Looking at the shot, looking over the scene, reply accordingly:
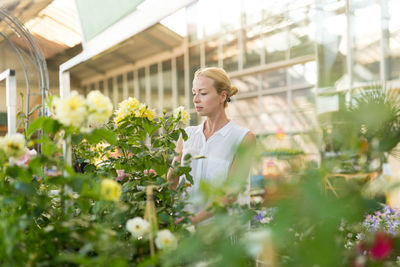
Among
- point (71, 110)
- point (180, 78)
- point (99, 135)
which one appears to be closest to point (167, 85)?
point (180, 78)

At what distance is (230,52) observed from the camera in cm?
659

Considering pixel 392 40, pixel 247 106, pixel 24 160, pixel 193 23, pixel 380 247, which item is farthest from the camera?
pixel 193 23

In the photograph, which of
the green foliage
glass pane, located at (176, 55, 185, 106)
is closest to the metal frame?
the green foliage

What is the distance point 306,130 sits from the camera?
526 millimetres

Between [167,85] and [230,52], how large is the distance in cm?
166

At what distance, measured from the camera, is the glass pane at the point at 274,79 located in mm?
5851

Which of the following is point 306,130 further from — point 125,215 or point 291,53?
point 291,53

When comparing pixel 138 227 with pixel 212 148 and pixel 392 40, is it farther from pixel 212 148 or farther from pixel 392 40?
pixel 392 40

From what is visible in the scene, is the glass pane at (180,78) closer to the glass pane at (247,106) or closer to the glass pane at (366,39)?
the glass pane at (247,106)

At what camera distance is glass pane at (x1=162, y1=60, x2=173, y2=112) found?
7500mm

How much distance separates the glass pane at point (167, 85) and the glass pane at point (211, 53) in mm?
1059

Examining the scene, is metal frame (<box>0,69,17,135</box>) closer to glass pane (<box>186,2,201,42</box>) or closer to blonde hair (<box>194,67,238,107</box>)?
blonde hair (<box>194,67,238,107</box>)

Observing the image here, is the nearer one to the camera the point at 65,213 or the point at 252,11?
the point at 65,213

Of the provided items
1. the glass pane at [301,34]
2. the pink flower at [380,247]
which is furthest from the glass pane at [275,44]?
the pink flower at [380,247]
